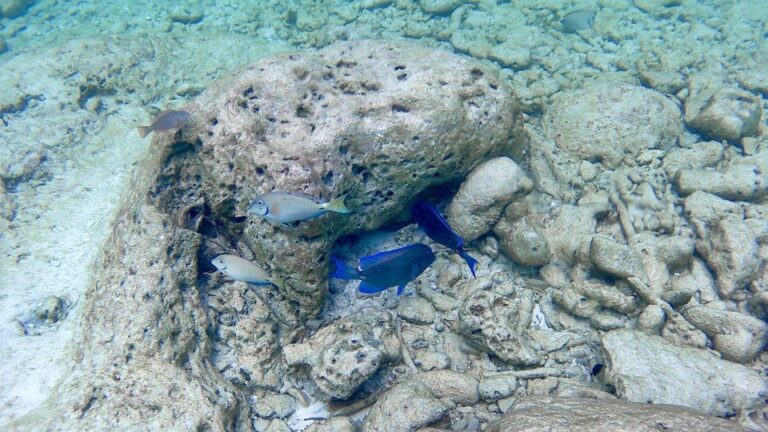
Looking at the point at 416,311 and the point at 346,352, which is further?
the point at 416,311

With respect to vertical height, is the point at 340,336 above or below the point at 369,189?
below

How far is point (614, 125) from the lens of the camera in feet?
16.8

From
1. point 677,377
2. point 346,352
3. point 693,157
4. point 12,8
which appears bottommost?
point 677,377

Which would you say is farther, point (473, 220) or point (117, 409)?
point (473, 220)

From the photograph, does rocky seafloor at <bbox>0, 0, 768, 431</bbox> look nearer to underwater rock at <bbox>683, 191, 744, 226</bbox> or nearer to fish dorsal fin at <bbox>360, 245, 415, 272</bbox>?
underwater rock at <bbox>683, 191, 744, 226</bbox>

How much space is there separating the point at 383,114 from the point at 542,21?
6427 millimetres

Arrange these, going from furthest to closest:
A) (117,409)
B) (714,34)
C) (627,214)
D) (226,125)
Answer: (714,34) → (627,214) → (226,125) → (117,409)

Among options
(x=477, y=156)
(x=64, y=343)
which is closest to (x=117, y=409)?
(x=64, y=343)

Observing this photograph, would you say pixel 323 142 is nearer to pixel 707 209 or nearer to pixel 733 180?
pixel 707 209

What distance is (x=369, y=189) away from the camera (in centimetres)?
366

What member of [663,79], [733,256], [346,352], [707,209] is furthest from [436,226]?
[663,79]

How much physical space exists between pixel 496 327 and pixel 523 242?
93 centimetres

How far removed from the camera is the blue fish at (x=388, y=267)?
9.98ft

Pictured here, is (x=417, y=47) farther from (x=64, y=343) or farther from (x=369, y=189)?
(x=64, y=343)
